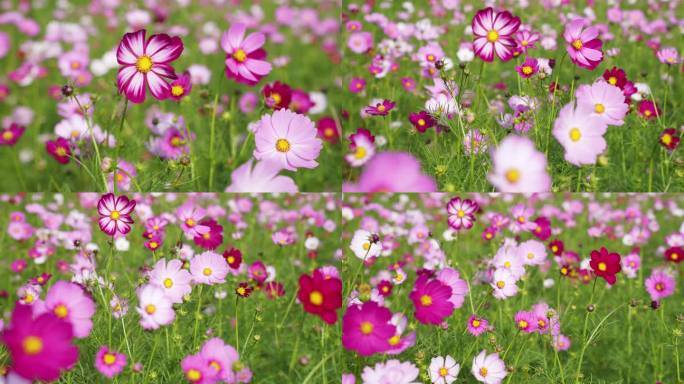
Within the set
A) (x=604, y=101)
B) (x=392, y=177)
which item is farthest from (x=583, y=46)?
(x=392, y=177)

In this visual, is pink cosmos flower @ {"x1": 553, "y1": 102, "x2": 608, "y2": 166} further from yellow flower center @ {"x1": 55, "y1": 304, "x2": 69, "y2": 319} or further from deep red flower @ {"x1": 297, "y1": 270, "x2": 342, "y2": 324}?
yellow flower center @ {"x1": 55, "y1": 304, "x2": 69, "y2": 319}

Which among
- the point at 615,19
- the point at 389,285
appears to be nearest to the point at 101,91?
the point at 389,285

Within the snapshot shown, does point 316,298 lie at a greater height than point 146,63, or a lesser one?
lesser

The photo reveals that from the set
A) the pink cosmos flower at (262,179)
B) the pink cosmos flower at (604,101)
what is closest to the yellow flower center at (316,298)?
the pink cosmos flower at (262,179)

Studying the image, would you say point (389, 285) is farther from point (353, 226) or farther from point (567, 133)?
point (567, 133)

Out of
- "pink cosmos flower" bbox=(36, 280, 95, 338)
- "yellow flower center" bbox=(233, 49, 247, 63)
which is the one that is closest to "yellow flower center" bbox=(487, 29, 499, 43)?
"yellow flower center" bbox=(233, 49, 247, 63)

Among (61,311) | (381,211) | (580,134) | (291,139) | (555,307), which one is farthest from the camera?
(381,211)

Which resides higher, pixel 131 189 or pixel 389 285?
pixel 131 189

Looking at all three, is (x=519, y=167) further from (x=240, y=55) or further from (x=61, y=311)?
(x=61, y=311)
